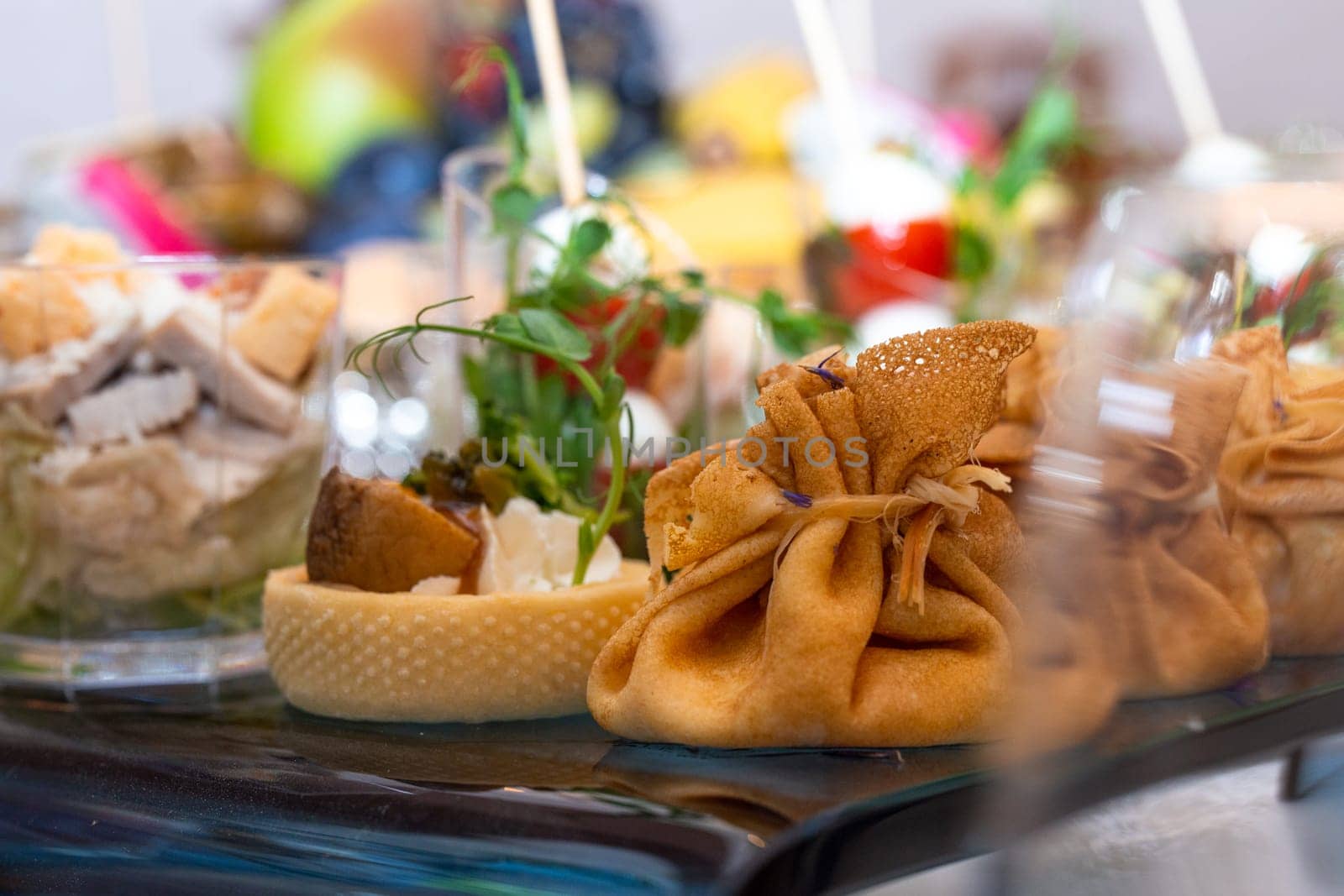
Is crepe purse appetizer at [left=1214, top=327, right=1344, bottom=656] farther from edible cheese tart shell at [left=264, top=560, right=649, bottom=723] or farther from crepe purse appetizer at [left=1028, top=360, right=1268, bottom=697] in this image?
edible cheese tart shell at [left=264, top=560, right=649, bottom=723]

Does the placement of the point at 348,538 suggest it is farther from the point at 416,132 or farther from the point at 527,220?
the point at 416,132

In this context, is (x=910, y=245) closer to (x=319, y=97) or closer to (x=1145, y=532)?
(x=319, y=97)

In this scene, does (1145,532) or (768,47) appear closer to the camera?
(1145,532)

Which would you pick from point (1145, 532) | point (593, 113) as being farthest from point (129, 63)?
point (1145, 532)

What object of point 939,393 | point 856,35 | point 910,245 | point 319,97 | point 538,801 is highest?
point 856,35

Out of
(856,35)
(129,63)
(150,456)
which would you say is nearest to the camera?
(150,456)

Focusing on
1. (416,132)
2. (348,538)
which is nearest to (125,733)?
(348,538)

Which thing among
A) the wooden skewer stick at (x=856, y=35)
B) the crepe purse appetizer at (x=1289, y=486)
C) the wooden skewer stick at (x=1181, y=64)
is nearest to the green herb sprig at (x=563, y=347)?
the crepe purse appetizer at (x=1289, y=486)

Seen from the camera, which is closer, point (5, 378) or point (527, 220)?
point (5, 378)
